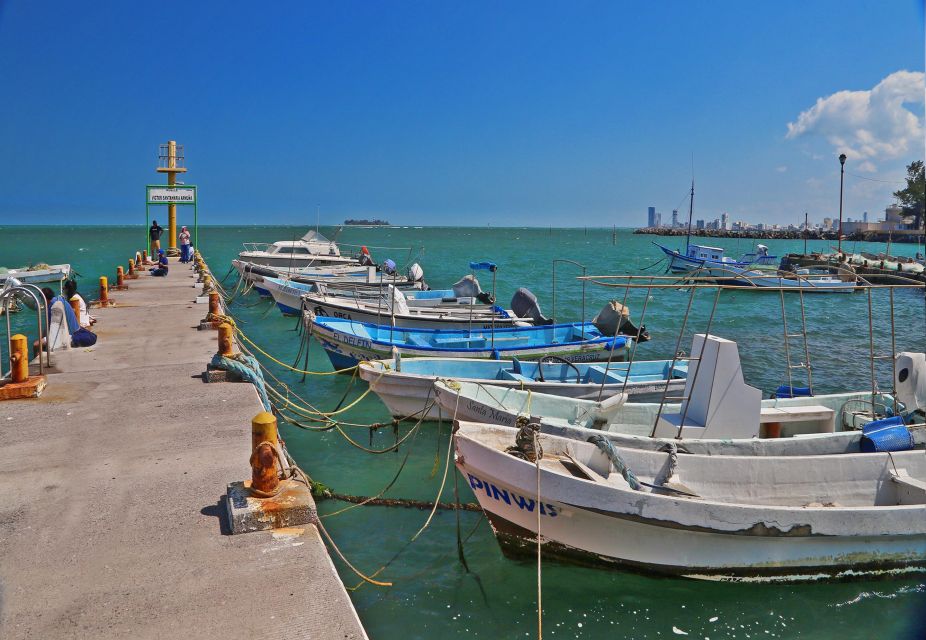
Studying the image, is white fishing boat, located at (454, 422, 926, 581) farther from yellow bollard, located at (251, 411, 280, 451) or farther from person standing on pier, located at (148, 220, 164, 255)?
person standing on pier, located at (148, 220, 164, 255)

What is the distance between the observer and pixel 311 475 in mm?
10078

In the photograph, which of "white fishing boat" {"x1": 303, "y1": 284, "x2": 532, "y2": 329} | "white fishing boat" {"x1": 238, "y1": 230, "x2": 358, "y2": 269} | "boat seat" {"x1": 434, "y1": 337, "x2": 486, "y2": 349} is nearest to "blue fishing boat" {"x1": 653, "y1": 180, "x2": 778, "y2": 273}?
"white fishing boat" {"x1": 238, "y1": 230, "x2": 358, "y2": 269}

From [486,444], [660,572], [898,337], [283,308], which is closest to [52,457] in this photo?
[486,444]

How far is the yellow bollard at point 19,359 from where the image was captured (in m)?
8.96

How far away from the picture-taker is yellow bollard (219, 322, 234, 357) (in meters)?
10.1

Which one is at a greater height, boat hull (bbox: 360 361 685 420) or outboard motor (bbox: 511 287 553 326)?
outboard motor (bbox: 511 287 553 326)

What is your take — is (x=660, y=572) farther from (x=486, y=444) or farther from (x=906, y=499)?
(x=906, y=499)

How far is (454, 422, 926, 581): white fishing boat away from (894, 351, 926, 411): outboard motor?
1.82 metres

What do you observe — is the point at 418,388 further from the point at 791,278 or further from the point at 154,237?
the point at 154,237

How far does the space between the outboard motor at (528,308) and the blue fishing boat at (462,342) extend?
270 cm

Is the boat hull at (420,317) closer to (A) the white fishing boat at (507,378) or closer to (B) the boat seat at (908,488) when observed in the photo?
(A) the white fishing boat at (507,378)

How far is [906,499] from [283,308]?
23069 mm

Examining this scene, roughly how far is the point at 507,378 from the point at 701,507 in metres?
6.40

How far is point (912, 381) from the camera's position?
958cm
